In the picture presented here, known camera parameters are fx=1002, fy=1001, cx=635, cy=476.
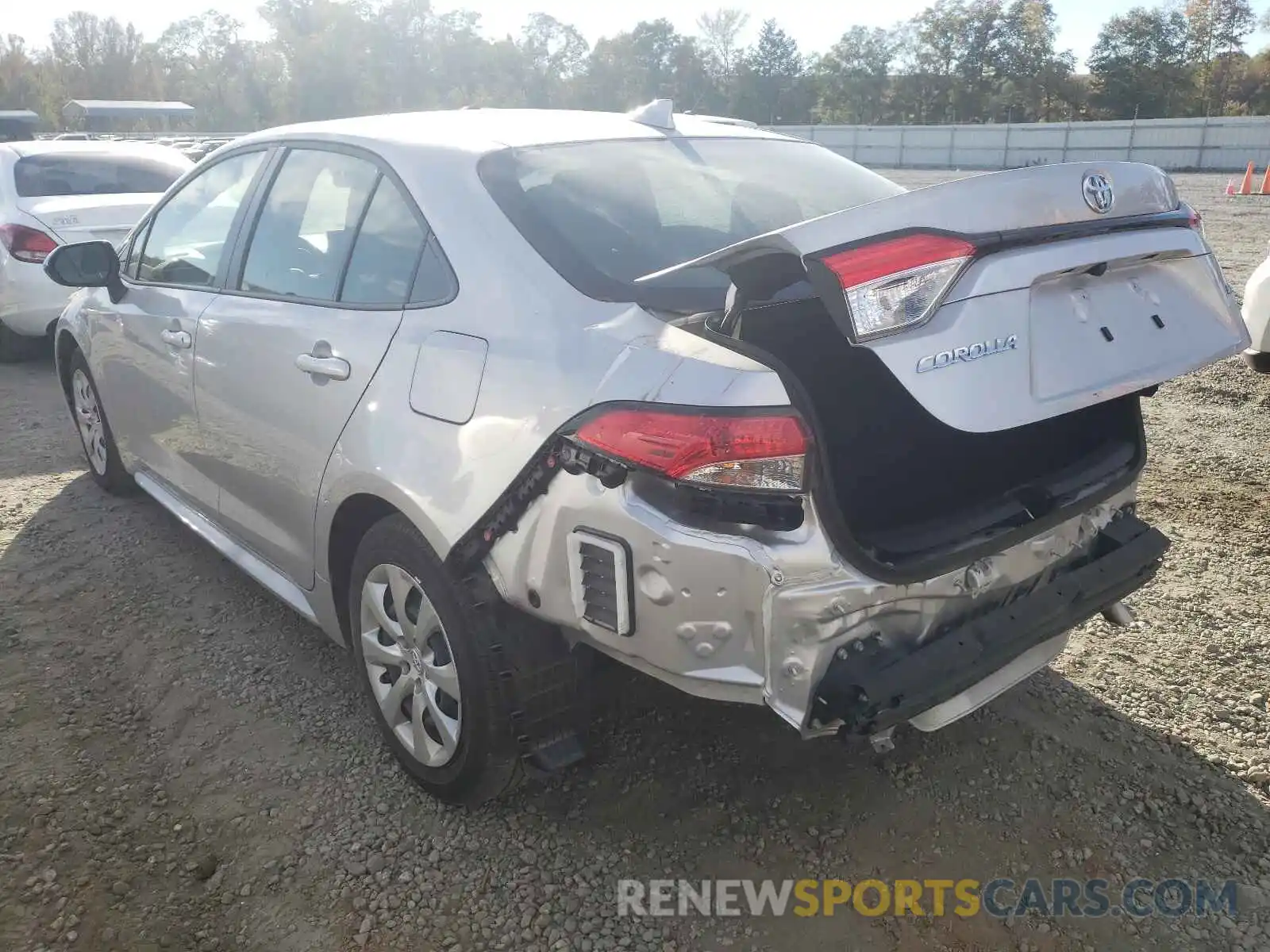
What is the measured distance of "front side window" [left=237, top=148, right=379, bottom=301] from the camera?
9.33 ft

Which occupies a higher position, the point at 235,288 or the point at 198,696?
the point at 235,288

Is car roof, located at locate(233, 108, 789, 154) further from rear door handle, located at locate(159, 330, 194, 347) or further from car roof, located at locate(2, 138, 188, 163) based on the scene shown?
car roof, located at locate(2, 138, 188, 163)

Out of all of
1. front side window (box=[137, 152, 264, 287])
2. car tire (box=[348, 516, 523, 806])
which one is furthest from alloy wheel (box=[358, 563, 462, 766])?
front side window (box=[137, 152, 264, 287])

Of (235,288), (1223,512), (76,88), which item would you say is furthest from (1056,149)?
(76,88)

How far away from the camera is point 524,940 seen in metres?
2.25

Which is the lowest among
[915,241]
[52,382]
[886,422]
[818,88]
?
[52,382]

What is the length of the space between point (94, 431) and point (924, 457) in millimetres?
4151

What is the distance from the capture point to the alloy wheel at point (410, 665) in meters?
2.48

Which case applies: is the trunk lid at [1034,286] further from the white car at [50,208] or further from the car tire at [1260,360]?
the white car at [50,208]

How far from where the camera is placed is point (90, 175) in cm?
790

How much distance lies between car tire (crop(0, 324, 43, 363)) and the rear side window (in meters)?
6.56

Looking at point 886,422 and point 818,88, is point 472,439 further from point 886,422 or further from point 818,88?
point 818,88

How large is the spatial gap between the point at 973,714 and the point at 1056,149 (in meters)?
36.6

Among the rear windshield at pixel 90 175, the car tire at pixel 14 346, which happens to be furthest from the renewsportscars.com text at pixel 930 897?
the car tire at pixel 14 346
